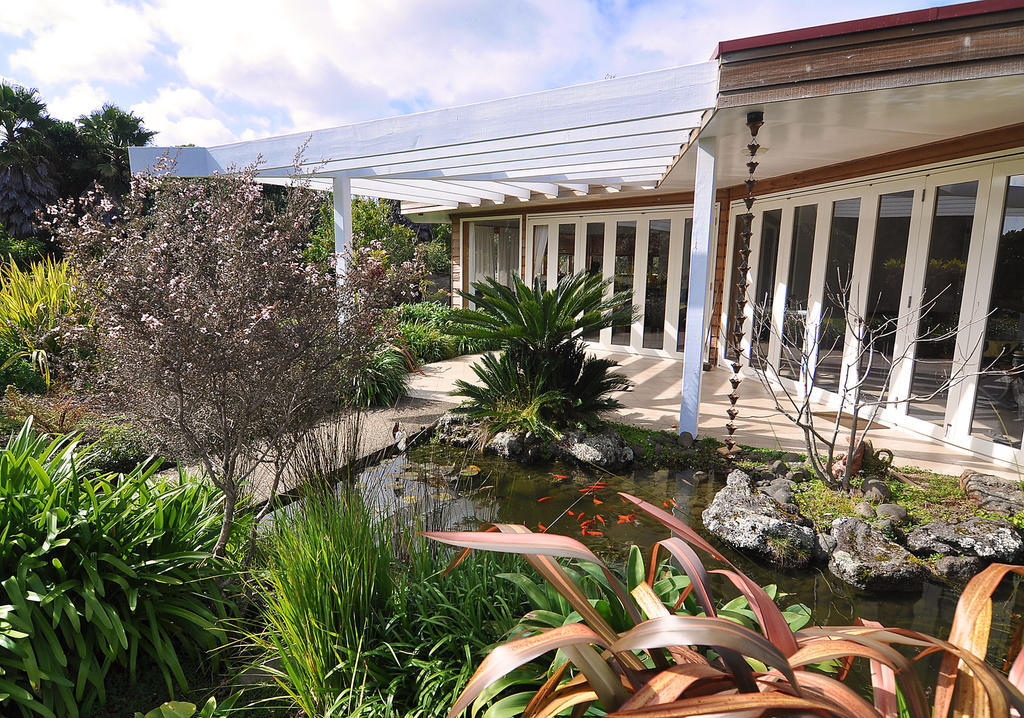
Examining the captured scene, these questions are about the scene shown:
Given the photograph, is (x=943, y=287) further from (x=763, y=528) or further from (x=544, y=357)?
(x=544, y=357)

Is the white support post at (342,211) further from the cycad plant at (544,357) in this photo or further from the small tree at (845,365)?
the small tree at (845,365)

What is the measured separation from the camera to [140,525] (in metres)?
2.28

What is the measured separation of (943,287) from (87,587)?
6.39 metres

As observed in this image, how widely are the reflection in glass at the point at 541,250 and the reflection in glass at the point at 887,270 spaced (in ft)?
19.9

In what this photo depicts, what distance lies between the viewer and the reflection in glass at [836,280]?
610cm

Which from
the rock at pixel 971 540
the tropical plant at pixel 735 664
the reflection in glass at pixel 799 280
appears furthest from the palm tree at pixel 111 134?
the rock at pixel 971 540

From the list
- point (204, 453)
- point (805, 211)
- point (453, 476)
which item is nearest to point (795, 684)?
point (204, 453)

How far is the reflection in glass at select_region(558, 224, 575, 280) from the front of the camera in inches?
412

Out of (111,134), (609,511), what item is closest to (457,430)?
(609,511)

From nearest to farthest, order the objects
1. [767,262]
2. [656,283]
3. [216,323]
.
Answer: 1. [216,323]
2. [767,262]
3. [656,283]

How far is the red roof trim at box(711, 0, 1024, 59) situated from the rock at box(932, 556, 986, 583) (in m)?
2.94

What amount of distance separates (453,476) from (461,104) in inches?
128

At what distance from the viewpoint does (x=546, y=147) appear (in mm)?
5441

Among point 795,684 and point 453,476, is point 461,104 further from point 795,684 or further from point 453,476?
point 795,684
